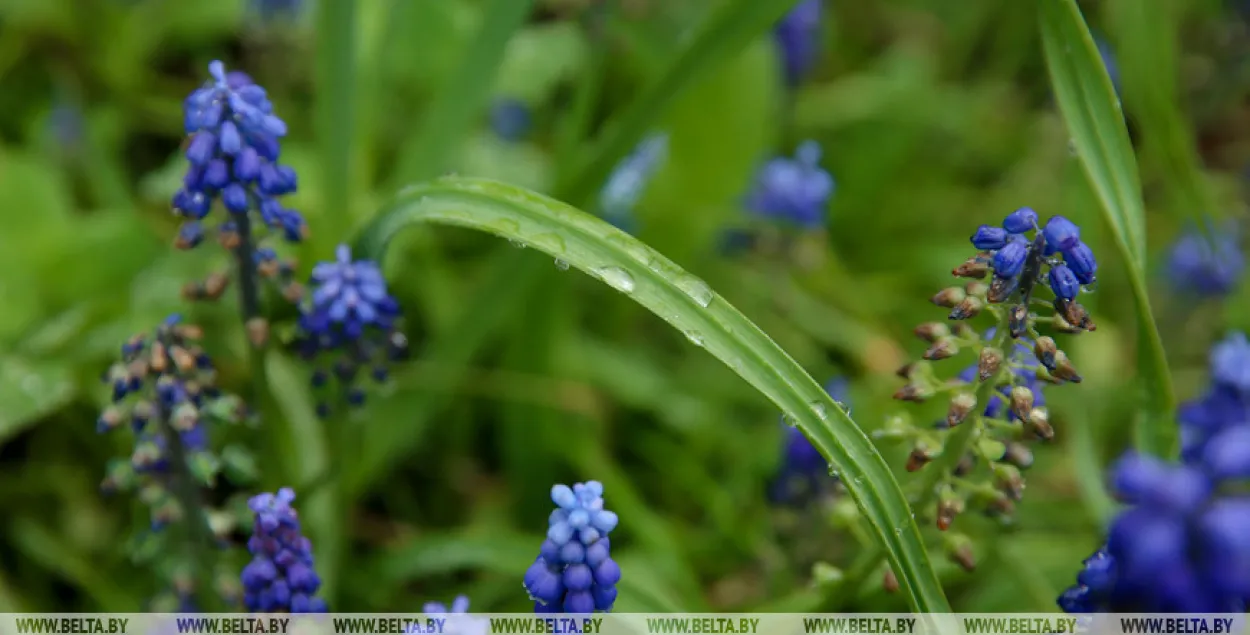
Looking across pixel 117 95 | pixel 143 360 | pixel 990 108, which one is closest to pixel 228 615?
pixel 143 360

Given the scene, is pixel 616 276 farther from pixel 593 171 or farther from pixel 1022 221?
pixel 593 171

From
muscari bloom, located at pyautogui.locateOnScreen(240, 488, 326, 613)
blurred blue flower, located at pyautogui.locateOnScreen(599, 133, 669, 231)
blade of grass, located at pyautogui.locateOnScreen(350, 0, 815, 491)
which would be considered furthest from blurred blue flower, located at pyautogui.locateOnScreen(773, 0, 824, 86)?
muscari bloom, located at pyautogui.locateOnScreen(240, 488, 326, 613)

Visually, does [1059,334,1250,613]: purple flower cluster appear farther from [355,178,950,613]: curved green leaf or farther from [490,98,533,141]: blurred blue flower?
[490,98,533,141]: blurred blue flower

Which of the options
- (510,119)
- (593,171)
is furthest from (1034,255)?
(510,119)

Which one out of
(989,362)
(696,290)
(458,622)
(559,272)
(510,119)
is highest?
(510,119)

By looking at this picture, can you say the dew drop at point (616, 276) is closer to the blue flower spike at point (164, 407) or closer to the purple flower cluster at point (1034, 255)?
the purple flower cluster at point (1034, 255)
